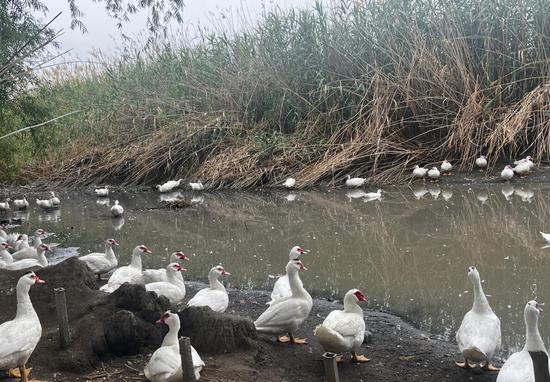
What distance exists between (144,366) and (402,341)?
206cm

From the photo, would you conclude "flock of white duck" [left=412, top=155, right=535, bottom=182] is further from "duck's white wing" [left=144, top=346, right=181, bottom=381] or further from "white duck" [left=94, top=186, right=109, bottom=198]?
"duck's white wing" [left=144, top=346, right=181, bottom=381]

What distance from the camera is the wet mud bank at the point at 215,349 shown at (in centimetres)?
→ 493

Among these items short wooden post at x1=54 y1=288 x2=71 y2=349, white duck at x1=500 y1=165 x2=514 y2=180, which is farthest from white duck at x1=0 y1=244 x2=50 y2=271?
white duck at x1=500 y1=165 x2=514 y2=180

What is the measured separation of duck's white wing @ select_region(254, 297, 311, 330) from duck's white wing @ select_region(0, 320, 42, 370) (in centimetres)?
179

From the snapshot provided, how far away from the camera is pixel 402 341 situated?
5480mm

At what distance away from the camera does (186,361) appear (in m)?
4.17

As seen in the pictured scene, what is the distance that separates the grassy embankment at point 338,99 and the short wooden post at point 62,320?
8943 millimetres

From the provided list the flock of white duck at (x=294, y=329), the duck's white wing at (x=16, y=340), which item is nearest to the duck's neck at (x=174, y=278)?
the flock of white duck at (x=294, y=329)

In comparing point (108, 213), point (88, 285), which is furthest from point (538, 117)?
point (88, 285)

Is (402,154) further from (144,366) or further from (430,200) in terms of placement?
(144,366)

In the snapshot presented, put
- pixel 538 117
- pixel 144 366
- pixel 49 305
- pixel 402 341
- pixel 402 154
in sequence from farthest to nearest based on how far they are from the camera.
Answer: pixel 402 154
pixel 538 117
pixel 49 305
pixel 402 341
pixel 144 366

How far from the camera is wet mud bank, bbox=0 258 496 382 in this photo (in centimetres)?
493

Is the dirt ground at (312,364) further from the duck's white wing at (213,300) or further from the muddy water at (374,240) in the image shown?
the duck's white wing at (213,300)

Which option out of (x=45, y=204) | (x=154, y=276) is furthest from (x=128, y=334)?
(x=45, y=204)
